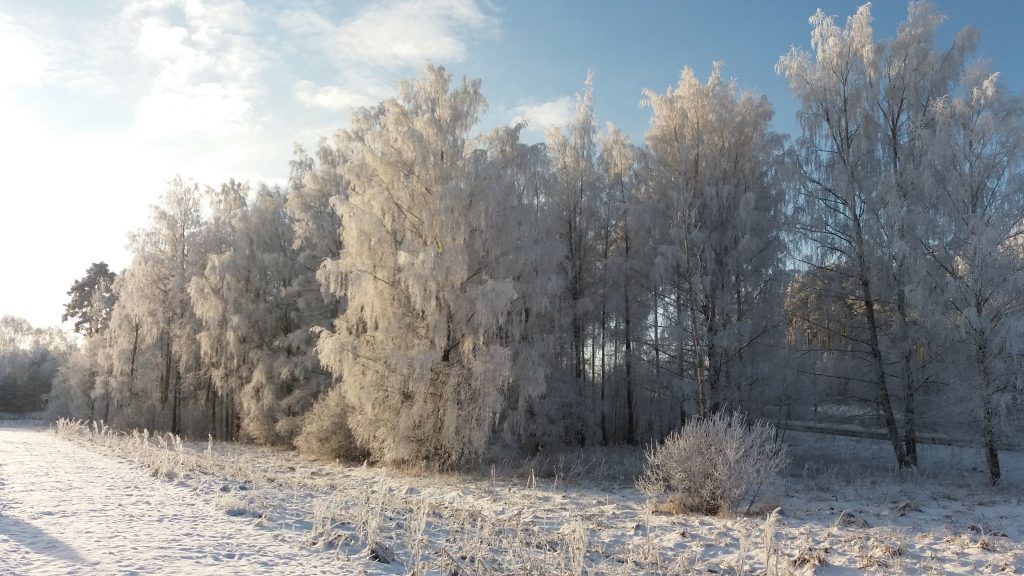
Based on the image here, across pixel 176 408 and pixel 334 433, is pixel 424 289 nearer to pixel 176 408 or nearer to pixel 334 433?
pixel 334 433

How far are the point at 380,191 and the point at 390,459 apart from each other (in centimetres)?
706

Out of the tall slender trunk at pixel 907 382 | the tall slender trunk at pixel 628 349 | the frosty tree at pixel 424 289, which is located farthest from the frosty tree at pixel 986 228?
the frosty tree at pixel 424 289

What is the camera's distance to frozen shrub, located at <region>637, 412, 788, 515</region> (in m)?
9.83

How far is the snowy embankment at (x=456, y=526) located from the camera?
585 centimetres

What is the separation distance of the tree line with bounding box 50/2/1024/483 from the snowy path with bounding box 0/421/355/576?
6883 millimetres

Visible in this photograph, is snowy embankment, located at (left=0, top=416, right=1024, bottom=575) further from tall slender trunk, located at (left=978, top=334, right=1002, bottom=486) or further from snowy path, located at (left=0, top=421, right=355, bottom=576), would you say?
tall slender trunk, located at (left=978, top=334, right=1002, bottom=486)

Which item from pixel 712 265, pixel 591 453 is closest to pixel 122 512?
pixel 591 453

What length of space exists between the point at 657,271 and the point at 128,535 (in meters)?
14.8

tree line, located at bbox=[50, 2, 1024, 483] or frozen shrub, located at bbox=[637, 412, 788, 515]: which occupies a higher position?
tree line, located at bbox=[50, 2, 1024, 483]

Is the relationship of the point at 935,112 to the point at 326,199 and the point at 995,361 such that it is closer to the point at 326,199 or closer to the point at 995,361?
the point at 995,361

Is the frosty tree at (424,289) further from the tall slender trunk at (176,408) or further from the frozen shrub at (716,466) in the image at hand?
the tall slender trunk at (176,408)

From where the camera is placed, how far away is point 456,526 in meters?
8.02

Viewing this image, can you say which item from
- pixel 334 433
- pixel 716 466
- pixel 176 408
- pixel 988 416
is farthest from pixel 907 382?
pixel 176 408

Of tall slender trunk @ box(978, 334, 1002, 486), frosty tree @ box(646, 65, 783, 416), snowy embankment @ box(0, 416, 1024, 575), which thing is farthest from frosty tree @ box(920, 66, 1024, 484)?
frosty tree @ box(646, 65, 783, 416)
